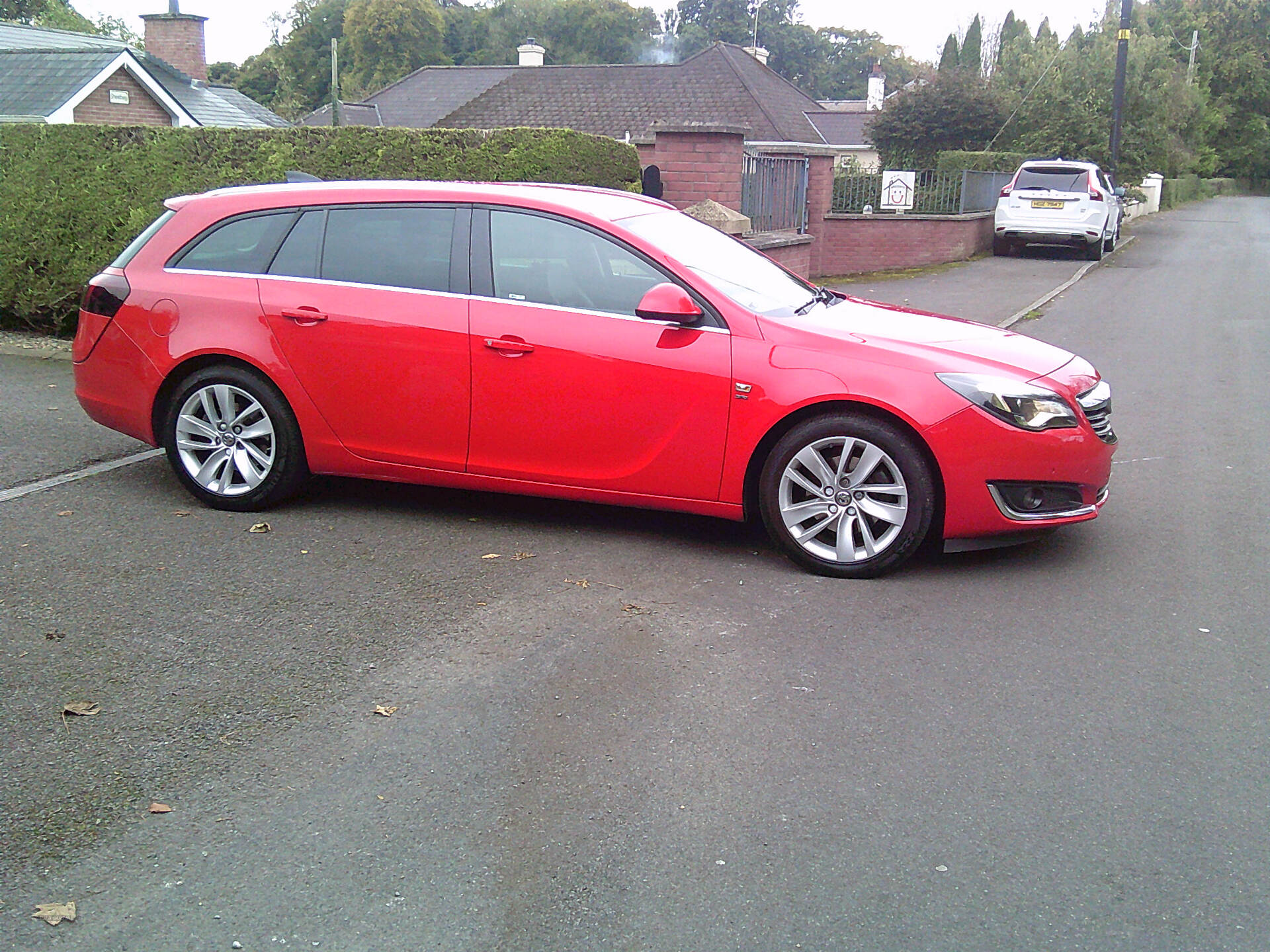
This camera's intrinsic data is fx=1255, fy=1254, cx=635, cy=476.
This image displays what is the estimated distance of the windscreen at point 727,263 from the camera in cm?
602

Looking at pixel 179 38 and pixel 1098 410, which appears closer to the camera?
pixel 1098 410

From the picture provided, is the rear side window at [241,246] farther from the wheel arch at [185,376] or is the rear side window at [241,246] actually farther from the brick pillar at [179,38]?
the brick pillar at [179,38]

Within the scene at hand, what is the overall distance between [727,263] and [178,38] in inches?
1537

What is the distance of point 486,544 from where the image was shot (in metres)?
6.05

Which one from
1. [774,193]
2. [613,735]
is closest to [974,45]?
[774,193]

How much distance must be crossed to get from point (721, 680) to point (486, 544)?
194cm

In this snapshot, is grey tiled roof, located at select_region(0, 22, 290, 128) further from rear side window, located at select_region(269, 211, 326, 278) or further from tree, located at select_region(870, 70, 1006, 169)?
rear side window, located at select_region(269, 211, 326, 278)

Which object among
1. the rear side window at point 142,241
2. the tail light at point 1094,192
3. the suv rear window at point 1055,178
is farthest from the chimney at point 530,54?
the rear side window at point 142,241

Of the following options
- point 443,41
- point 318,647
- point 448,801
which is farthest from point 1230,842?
point 443,41

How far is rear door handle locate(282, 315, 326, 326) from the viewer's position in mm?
6211

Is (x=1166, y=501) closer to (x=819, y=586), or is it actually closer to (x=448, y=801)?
(x=819, y=586)

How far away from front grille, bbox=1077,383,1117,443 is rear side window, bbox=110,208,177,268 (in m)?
4.72

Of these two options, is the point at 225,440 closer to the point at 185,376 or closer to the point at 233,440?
the point at 233,440

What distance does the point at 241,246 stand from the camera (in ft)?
21.2
